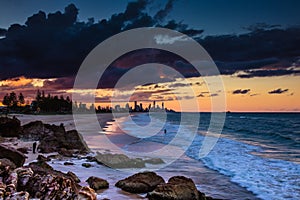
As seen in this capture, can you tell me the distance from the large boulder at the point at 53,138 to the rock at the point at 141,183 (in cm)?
797

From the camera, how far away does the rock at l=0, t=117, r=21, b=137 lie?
20.7 m

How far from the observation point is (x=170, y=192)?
7492 mm

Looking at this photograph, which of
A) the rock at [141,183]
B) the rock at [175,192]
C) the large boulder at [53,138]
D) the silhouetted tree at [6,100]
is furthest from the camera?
the silhouetted tree at [6,100]

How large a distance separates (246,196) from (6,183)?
23.6 feet

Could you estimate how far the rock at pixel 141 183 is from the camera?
845cm

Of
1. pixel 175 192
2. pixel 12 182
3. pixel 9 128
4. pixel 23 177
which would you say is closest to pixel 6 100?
pixel 9 128

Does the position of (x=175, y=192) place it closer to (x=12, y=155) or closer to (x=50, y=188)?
(x=50, y=188)

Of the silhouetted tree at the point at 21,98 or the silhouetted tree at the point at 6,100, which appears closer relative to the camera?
the silhouetted tree at the point at 6,100

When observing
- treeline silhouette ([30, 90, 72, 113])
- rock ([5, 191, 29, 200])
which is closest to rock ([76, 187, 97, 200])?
rock ([5, 191, 29, 200])

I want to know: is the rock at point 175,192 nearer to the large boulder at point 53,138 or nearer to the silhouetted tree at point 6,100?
the large boulder at point 53,138

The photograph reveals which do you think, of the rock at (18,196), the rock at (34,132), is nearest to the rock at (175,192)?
the rock at (18,196)

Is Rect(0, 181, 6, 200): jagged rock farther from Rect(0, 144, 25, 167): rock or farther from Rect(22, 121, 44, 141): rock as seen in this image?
Rect(22, 121, 44, 141): rock

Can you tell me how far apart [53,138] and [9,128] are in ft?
15.8

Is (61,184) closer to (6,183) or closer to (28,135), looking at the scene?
(6,183)
